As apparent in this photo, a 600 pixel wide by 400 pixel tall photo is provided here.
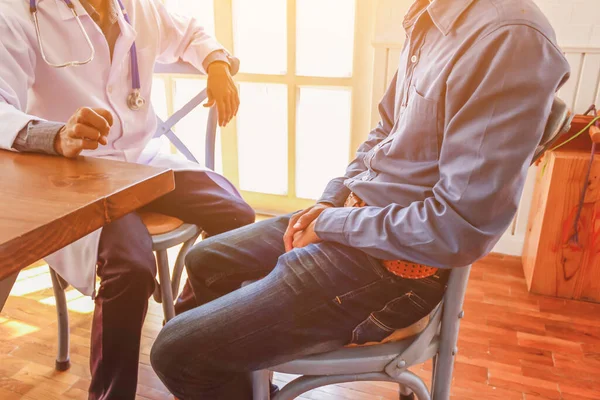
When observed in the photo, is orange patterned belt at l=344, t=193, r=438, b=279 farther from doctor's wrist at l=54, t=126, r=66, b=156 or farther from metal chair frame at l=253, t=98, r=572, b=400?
doctor's wrist at l=54, t=126, r=66, b=156

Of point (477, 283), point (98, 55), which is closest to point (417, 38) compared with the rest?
point (98, 55)

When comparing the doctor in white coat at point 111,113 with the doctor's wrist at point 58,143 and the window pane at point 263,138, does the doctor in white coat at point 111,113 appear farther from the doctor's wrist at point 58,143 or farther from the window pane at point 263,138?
the window pane at point 263,138

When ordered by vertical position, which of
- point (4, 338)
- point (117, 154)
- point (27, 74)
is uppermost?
point (27, 74)

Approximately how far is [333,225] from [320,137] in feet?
5.59

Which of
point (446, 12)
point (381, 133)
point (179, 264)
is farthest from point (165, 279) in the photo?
point (446, 12)

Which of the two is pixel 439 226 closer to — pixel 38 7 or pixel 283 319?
pixel 283 319

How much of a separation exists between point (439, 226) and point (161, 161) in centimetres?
97

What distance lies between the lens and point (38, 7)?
1.16m

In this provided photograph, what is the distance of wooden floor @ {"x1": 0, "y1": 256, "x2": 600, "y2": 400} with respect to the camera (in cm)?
143

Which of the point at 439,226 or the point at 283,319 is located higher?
the point at 439,226

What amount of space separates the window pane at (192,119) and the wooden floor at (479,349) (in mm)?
1148

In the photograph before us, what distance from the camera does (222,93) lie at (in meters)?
1.35

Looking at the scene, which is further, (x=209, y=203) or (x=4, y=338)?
(x=4, y=338)

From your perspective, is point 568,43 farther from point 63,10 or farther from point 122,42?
point 63,10
